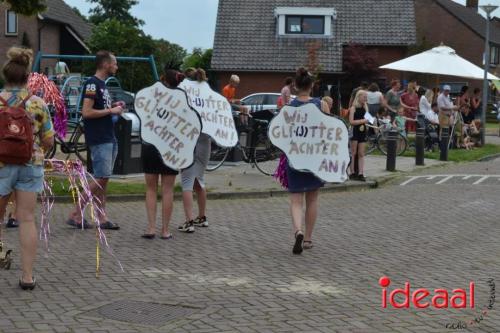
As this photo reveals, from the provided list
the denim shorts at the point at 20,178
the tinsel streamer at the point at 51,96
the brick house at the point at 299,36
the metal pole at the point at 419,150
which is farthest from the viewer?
the brick house at the point at 299,36

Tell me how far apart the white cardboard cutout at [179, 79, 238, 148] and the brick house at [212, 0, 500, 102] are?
34.3m

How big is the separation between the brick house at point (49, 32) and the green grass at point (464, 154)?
28431mm

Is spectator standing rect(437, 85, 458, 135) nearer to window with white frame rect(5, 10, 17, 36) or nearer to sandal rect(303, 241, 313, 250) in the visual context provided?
sandal rect(303, 241, 313, 250)

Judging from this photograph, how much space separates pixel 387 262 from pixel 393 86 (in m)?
15.8

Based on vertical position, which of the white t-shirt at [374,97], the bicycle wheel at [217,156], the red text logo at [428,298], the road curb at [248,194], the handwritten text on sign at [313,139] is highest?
the white t-shirt at [374,97]

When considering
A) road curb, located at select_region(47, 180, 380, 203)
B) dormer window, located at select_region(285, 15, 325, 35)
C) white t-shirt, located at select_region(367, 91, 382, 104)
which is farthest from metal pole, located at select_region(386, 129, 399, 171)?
dormer window, located at select_region(285, 15, 325, 35)

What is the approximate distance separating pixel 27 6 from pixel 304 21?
1354 inches

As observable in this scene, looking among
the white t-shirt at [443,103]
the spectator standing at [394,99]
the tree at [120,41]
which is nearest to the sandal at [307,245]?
the spectator standing at [394,99]

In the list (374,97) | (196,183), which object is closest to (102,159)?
(196,183)

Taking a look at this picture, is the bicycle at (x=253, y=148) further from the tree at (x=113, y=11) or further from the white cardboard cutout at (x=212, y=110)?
the tree at (x=113, y=11)

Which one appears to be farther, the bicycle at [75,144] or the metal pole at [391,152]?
the metal pole at [391,152]

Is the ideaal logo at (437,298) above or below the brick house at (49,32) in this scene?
below

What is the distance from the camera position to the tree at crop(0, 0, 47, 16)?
1470 centimetres

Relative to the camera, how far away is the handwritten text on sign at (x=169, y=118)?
32.5 ft
